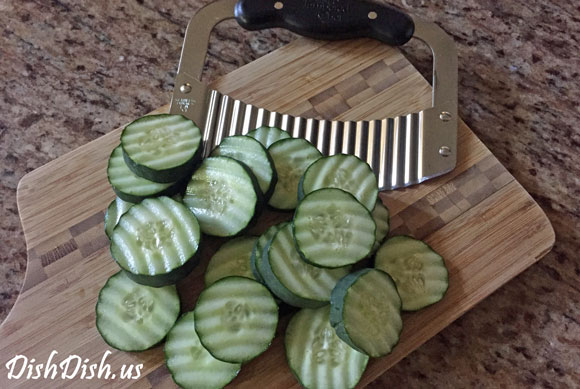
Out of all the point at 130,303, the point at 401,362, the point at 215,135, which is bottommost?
the point at 401,362

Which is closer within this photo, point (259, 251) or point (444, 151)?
point (259, 251)

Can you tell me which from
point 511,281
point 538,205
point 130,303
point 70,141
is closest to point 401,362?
point 511,281

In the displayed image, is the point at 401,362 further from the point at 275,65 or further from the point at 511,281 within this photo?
the point at 275,65

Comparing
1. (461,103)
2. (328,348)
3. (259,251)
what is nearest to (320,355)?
(328,348)

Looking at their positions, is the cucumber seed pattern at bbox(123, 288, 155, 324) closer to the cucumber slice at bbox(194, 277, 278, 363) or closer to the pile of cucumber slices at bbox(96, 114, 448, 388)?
the pile of cucumber slices at bbox(96, 114, 448, 388)

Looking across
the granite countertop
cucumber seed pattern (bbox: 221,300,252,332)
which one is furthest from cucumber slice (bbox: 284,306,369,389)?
the granite countertop

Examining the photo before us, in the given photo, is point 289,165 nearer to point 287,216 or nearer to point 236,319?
point 287,216

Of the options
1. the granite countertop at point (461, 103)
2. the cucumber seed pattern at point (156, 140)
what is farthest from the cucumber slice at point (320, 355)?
the cucumber seed pattern at point (156, 140)
